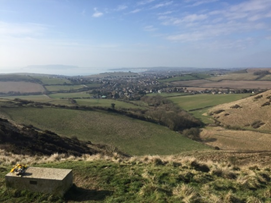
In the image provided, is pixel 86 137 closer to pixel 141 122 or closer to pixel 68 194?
pixel 141 122

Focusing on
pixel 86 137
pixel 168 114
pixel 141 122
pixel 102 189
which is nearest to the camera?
pixel 102 189

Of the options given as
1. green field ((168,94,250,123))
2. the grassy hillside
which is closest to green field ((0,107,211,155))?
the grassy hillside

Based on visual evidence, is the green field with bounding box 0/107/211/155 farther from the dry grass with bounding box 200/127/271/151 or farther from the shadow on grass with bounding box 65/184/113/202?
the shadow on grass with bounding box 65/184/113/202

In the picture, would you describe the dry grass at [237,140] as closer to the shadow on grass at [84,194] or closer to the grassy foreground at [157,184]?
the grassy foreground at [157,184]

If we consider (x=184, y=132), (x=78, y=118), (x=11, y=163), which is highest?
(x=11, y=163)

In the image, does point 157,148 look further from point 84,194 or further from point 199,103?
point 199,103

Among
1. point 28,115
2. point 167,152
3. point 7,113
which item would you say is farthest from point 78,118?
point 167,152

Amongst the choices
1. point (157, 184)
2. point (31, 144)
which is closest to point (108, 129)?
point (31, 144)

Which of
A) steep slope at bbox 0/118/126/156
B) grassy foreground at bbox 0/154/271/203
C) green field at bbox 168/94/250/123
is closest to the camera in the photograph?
grassy foreground at bbox 0/154/271/203
